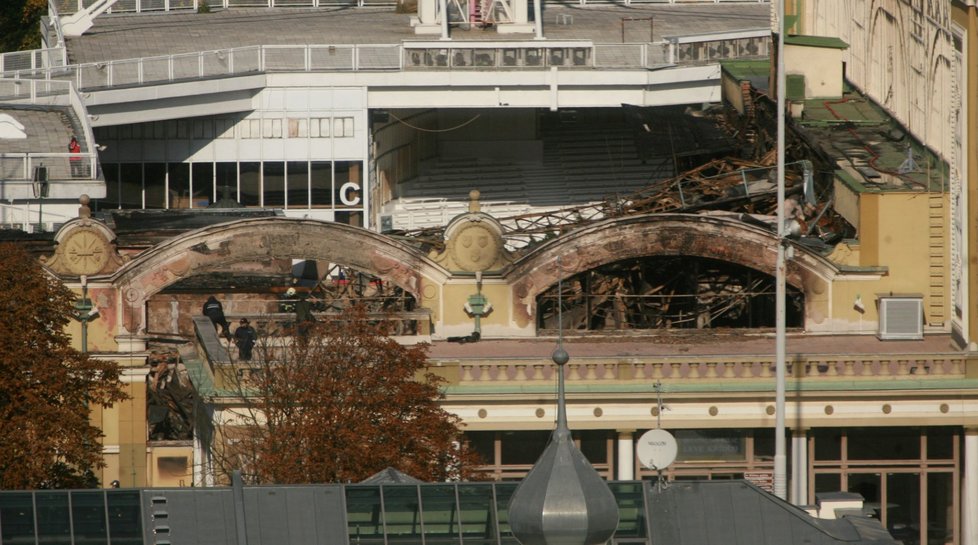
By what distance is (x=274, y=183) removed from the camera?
92.0 m

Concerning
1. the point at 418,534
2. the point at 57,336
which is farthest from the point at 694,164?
the point at 418,534

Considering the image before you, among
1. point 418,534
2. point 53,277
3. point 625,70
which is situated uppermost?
point 625,70

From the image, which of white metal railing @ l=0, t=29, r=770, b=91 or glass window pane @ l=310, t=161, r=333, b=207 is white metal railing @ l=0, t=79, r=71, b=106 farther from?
glass window pane @ l=310, t=161, r=333, b=207

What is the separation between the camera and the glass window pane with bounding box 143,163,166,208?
91.7 meters

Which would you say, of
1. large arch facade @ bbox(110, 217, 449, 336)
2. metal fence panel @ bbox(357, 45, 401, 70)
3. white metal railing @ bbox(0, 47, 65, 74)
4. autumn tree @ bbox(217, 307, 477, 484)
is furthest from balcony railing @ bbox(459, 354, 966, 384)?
metal fence panel @ bbox(357, 45, 401, 70)

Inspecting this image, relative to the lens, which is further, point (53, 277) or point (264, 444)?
point (53, 277)

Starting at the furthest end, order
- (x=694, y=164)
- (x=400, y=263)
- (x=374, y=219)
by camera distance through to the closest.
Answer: (x=374, y=219)
(x=694, y=164)
(x=400, y=263)

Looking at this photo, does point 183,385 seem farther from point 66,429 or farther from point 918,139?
point 918,139

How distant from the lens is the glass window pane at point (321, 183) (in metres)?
92.0

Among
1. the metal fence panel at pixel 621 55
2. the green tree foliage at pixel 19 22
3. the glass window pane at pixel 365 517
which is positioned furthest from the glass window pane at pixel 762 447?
the green tree foliage at pixel 19 22

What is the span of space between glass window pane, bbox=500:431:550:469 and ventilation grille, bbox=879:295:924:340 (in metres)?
7.95

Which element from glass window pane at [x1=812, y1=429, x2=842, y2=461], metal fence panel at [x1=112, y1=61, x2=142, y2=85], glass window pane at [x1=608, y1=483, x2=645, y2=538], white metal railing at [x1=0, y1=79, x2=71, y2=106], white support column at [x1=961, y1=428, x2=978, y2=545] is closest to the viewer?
glass window pane at [x1=608, y1=483, x2=645, y2=538]

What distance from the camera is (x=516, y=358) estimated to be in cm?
5812

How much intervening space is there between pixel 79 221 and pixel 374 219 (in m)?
32.2
